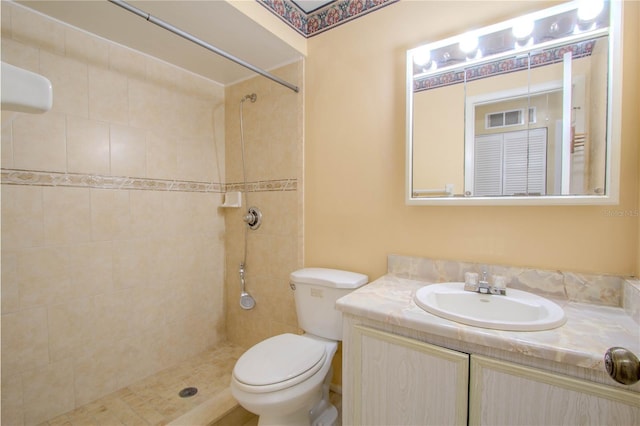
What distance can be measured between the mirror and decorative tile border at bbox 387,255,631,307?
0.28m

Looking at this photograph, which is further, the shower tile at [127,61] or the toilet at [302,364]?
the shower tile at [127,61]

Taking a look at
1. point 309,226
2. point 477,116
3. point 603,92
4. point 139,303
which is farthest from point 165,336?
point 603,92

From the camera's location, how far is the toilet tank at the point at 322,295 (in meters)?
1.52

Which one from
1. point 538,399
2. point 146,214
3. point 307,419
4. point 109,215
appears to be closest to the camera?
point 538,399

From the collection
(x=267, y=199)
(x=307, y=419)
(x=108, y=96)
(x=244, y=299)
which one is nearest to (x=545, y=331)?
(x=307, y=419)

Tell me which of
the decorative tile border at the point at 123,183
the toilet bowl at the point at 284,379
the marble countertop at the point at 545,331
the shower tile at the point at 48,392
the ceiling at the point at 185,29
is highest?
the ceiling at the point at 185,29

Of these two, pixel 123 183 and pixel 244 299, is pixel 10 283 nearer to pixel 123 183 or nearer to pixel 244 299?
pixel 123 183

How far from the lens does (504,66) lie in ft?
4.10

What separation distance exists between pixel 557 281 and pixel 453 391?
637mm

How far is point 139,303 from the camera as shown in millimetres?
1859

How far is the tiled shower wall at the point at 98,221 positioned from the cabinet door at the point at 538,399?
1882 millimetres

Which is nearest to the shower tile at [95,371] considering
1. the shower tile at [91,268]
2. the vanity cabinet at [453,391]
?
the shower tile at [91,268]

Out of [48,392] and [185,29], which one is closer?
[48,392]

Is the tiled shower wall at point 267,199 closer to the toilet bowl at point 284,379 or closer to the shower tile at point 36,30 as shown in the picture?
the toilet bowl at point 284,379
